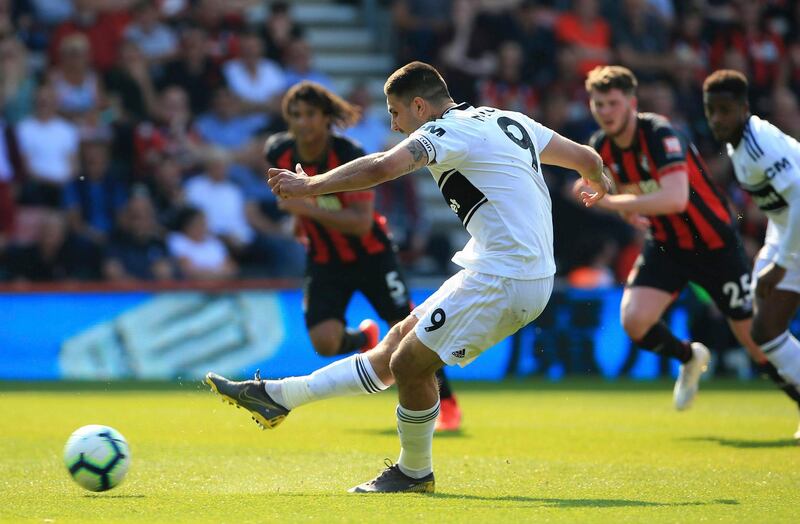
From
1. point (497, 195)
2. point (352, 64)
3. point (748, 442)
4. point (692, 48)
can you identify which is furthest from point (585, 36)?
point (497, 195)

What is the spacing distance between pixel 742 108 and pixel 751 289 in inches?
57.4

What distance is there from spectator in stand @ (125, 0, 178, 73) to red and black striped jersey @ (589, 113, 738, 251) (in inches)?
338

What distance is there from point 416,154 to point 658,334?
429 centimetres

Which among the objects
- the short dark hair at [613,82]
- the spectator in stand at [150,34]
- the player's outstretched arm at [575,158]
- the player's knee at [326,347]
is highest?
the spectator in stand at [150,34]

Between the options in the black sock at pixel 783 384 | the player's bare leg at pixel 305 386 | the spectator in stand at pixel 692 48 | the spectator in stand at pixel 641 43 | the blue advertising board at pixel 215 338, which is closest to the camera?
the player's bare leg at pixel 305 386

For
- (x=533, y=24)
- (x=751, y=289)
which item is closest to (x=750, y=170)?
(x=751, y=289)

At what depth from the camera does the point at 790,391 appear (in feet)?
29.5

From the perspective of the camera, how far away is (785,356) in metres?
8.84

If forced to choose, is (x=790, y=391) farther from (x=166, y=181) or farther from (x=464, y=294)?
(x=166, y=181)

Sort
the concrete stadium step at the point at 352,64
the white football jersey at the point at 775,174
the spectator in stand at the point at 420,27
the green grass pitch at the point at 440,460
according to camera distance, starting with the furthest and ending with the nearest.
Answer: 1. the concrete stadium step at the point at 352,64
2. the spectator in stand at the point at 420,27
3. the white football jersey at the point at 775,174
4. the green grass pitch at the point at 440,460

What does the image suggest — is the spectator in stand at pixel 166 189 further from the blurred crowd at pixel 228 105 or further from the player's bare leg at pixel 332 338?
the player's bare leg at pixel 332 338

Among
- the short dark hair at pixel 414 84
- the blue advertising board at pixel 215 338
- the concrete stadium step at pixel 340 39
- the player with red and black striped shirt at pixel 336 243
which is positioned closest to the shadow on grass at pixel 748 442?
the player with red and black striped shirt at pixel 336 243

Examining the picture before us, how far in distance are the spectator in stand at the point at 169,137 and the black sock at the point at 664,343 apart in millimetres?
7688

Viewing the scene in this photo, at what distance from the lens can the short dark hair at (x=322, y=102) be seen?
9328 millimetres
